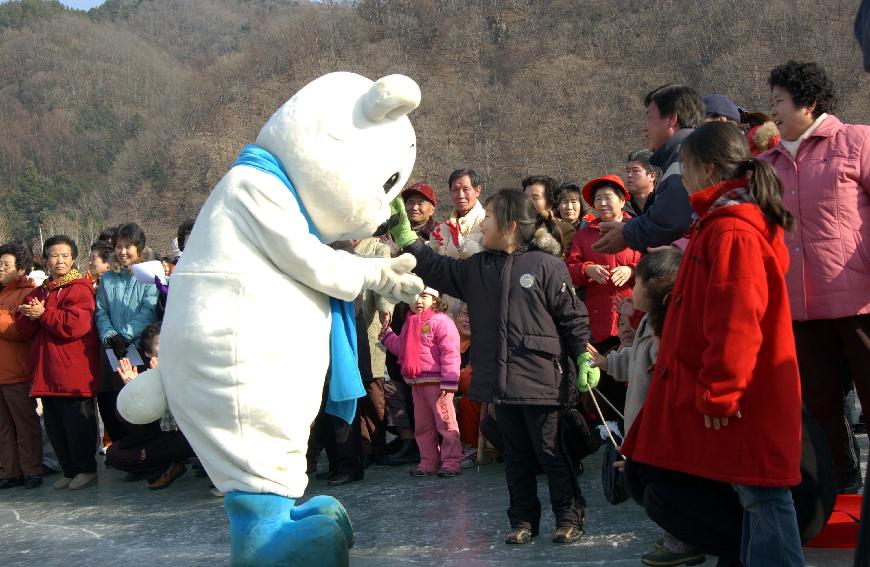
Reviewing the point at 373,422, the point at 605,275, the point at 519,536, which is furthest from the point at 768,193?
the point at 373,422

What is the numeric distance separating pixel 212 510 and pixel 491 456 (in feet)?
5.82

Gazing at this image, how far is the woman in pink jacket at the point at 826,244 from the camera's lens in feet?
13.3

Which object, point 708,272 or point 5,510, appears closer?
point 708,272

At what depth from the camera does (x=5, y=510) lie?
616cm

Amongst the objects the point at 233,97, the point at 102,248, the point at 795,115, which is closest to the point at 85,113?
the point at 233,97

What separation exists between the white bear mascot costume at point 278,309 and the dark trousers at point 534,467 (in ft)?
3.76

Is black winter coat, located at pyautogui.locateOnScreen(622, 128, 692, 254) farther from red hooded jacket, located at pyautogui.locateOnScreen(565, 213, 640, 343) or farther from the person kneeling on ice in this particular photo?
red hooded jacket, located at pyautogui.locateOnScreen(565, 213, 640, 343)

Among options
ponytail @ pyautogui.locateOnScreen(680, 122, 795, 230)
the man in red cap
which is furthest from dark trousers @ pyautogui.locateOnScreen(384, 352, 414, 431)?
ponytail @ pyautogui.locateOnScreen(680, 122, 795, 230)

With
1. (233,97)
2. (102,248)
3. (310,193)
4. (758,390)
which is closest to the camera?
(758,390)

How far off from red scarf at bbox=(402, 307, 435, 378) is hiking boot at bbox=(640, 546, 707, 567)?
2433 millimetres

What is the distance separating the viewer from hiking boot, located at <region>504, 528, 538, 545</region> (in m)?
4.32

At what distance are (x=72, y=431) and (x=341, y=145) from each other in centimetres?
417

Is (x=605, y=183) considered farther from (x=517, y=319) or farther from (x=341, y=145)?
(x=341, y=145)

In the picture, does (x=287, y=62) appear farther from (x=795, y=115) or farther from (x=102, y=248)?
(x=795, y=115)
